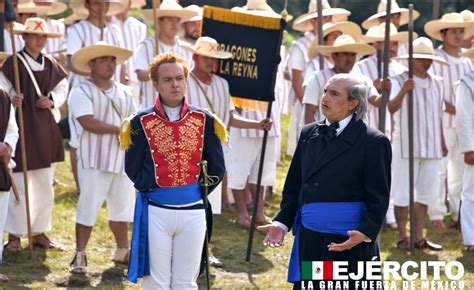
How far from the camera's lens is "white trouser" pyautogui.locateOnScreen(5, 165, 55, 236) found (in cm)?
1154

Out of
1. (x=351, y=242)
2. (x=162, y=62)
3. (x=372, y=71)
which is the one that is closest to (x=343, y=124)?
(x=351, y=242)

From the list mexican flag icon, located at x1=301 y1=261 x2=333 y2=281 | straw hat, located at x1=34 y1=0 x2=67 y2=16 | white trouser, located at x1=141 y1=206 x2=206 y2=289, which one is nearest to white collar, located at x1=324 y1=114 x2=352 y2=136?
mexican flag icon, located at x1=301 y1=261 x2=333 y2=281

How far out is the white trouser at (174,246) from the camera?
339 inches

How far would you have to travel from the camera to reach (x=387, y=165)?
763cm

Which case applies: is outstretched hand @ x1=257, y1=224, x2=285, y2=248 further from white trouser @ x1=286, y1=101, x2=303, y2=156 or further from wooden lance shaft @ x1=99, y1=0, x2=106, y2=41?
white trouser @ x1=286, y1=101, x2=303, y2=156

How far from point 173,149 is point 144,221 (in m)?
0.53

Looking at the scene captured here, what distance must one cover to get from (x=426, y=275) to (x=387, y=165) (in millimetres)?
3780

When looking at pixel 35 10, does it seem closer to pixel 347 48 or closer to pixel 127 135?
pixel 347 48

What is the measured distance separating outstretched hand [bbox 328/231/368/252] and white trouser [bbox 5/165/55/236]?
4722 millimetres

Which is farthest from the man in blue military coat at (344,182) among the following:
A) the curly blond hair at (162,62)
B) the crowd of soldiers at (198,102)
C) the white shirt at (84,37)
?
the white shirt at (84,37)

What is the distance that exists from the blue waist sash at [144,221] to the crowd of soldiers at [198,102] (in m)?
1.66

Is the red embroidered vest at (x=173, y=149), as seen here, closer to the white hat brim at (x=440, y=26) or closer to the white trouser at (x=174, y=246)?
the white trouser at (x=174, y=246)

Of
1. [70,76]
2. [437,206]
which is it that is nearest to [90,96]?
[70,76]

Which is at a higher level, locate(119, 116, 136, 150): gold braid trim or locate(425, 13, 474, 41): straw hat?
locate(425, 13, 474, 41): straw hat
